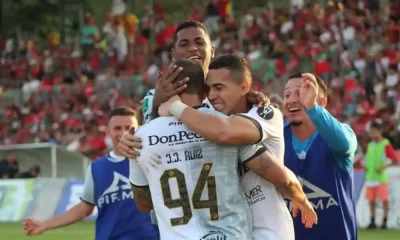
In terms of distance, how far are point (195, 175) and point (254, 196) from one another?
1.33ft

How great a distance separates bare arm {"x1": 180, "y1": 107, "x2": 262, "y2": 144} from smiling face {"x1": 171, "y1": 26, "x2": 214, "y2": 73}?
118cm

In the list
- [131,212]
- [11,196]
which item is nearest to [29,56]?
[11,196]

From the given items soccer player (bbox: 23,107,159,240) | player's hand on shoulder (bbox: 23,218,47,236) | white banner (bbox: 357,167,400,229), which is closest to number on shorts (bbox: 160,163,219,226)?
player's hand on shoulder (bbox: 23,218,47,236)

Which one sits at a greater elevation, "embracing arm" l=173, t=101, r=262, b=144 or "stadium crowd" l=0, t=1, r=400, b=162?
"stadium crowd" l=0, t=1, r=400, b=162

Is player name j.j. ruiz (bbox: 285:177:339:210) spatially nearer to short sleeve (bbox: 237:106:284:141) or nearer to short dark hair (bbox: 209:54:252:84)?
short sleeve (bbox: 237:106:284:141)

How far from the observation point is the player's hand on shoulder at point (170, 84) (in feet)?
15.9

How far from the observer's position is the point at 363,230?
54.4ft

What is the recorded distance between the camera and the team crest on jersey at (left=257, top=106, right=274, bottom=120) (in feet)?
16.1

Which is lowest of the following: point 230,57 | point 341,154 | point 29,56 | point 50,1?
point 341,154

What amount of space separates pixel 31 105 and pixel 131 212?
73.1 ft

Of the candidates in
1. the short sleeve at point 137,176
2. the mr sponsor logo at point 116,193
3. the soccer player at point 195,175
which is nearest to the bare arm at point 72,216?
the mr sponsor logo at point 116,193

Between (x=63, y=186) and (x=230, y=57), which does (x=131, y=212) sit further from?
(x=63, y=186)

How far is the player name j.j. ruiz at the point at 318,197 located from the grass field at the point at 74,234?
345 inches

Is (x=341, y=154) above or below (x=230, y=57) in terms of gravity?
below
